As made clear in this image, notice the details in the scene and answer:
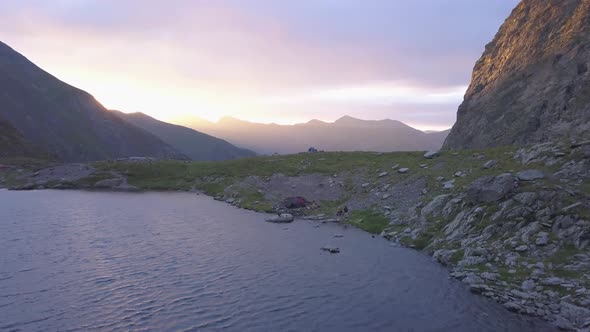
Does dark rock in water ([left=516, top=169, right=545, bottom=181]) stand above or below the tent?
above

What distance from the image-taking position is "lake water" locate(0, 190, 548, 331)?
23312mm

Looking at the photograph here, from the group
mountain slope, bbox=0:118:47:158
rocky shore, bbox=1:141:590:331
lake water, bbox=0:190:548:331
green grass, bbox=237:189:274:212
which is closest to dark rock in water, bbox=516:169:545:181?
rocky shore, bbox=1:141:590:331

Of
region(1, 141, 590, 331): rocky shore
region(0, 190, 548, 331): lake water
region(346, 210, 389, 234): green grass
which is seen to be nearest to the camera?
region(0, 190, 548, 331): lake water

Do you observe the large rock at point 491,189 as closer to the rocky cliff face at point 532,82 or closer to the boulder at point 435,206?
the boulder at point 435,206

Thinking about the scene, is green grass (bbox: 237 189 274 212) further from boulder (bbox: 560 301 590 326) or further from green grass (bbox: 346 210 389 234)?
boulder (bbox: 560 301 590 326)

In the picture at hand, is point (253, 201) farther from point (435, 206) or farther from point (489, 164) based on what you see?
point (489, 164)

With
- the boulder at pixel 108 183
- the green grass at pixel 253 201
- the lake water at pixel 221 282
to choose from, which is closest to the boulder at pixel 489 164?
the lake water at pixel 221 282

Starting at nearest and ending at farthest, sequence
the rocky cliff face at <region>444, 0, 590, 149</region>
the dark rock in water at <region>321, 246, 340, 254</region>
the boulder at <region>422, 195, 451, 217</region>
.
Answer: the dark rock in water at <region>321, 246, 340, 254</region>
the boulder at <region>422, 195, 451, 217</region>
the rocky cliff face at <region>444, 0, 590, 149</region>

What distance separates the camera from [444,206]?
45.2 metres

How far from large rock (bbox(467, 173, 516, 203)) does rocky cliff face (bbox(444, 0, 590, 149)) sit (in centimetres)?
3585

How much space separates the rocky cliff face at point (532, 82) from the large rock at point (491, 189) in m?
35.9

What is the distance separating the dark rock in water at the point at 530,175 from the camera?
39062 mm

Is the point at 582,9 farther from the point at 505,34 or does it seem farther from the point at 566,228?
the point at 566,228

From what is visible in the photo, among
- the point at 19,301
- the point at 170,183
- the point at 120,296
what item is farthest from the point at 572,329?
the point at 170,183
